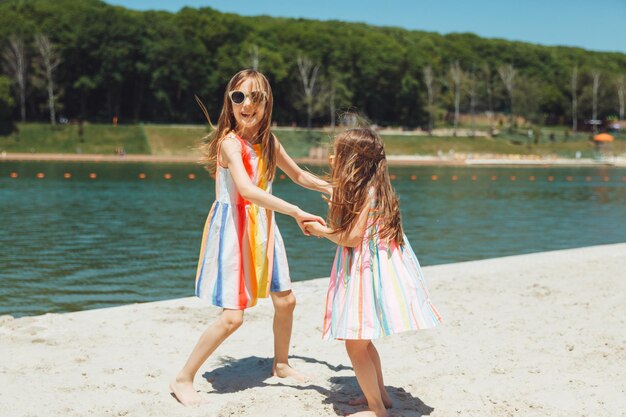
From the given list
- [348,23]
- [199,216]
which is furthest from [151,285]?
[348,23]

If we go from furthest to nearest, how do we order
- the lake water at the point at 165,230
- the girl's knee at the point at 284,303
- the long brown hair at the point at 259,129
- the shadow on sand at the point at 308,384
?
the lake water at the point at 165,230 → the girl's knee at the point at 284,303 → the long brown hair at the point at 259,129 → the shadow on sand at the point at 308,384

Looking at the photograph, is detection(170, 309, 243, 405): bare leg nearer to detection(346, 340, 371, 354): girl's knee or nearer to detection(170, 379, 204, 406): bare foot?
detection(170, 379, 204, 406): bare foot

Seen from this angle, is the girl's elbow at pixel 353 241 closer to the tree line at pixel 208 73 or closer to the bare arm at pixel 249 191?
the bare arm at pixel 249 191

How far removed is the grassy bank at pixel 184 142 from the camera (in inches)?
2502

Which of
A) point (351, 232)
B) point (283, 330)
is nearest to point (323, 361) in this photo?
point (283, 330)

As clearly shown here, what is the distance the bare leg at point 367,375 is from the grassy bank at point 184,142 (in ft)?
170

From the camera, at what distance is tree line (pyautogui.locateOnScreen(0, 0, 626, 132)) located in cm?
7406

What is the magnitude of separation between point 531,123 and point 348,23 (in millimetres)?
50390

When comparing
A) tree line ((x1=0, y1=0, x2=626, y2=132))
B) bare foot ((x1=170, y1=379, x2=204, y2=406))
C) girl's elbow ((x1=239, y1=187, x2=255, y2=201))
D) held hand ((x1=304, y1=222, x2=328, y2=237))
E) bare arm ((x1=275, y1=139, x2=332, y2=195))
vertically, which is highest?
tree line ((x1=0, y1=0, x2=626, y2=132))

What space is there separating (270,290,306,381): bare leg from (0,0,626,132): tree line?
2615 inches

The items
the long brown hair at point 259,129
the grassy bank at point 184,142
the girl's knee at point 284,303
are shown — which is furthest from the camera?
the grassy bank at point 184,142

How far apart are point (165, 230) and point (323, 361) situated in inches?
498

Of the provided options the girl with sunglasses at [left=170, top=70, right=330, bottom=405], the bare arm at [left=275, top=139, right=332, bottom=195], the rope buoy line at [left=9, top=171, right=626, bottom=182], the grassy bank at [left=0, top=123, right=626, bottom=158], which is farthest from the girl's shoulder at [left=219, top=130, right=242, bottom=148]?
the grassy bank at [left=0, top=123, right=626, bottom=158]

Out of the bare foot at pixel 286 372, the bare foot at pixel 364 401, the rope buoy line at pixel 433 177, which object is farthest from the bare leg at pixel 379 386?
the rope buoy line at pixel 433 177
